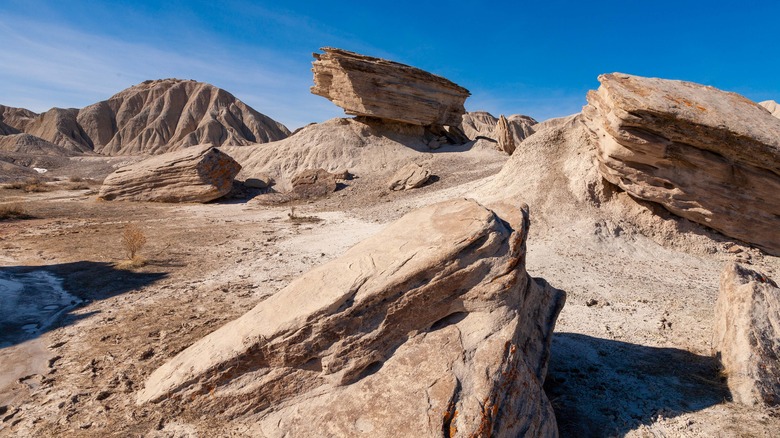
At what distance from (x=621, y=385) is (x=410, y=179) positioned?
14854 mm

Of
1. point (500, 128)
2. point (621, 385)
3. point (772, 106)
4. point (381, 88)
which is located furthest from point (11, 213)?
point (772, 106)

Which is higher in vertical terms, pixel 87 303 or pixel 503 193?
pixel 503 193

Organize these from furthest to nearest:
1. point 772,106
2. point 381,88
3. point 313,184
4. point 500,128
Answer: point 772,106, point 500,128, point 381,88, point 313,184

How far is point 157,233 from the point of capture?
42.3 feet

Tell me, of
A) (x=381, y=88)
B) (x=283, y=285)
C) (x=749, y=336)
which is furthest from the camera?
(x=381, y=88)

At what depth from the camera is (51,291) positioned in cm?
759

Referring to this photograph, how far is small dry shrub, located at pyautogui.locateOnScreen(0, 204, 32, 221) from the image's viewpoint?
1380 centimetres

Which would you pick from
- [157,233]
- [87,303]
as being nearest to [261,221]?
[157,233]

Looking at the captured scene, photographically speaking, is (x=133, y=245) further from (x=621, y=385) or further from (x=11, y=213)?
(x=621, y=385)

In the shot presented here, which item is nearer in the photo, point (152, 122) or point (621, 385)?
point (621, 385)

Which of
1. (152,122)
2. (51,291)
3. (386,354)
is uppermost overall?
(152,122)

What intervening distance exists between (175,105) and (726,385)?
291 feet

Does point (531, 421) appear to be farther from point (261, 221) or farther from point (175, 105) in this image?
point (175, 105)

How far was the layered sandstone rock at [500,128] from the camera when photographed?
82.9 feet
